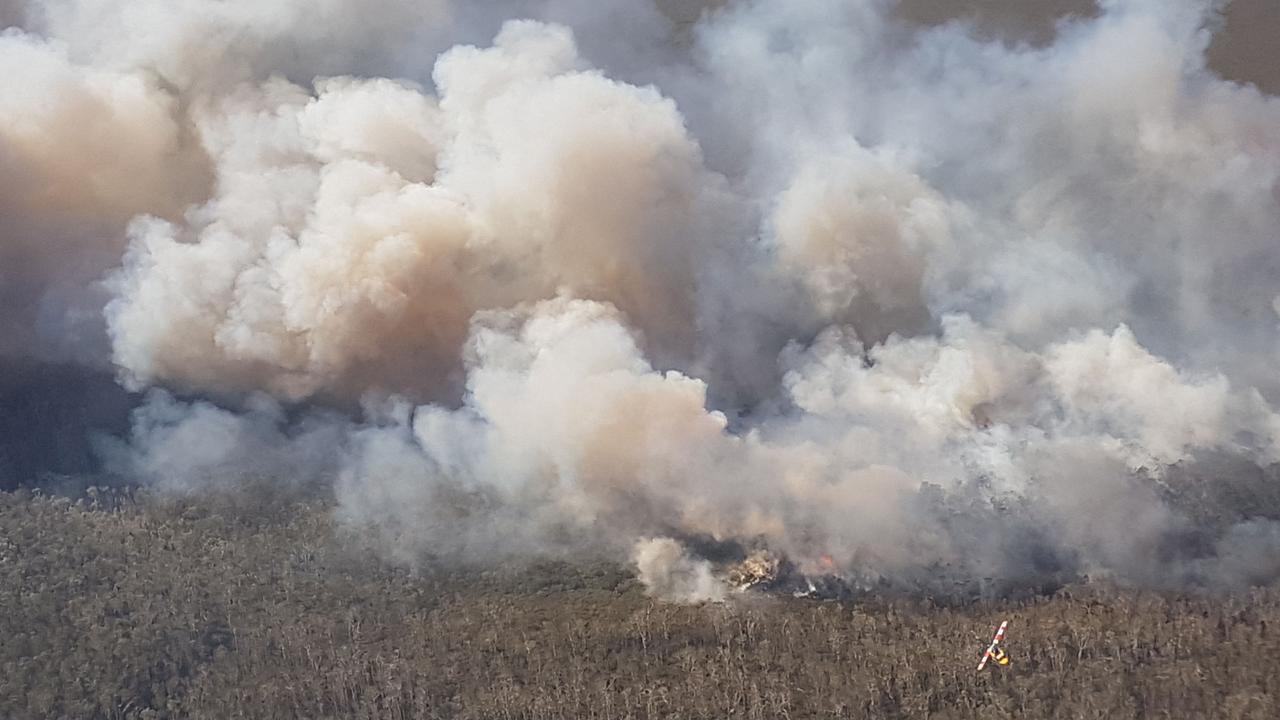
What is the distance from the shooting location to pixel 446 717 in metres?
68.1

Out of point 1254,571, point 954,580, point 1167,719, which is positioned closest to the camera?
point 1167,719

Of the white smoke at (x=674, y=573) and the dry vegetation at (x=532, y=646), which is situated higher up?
the white smoke at (x=674, y=573)

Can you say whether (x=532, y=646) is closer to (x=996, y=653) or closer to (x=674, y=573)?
(x=674, y=573)

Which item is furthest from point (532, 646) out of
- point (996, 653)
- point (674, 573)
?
point (996, 653)

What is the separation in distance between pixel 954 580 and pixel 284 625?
40.1 m

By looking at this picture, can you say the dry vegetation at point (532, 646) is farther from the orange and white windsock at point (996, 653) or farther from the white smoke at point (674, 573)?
the white smoke at point (674, 573)

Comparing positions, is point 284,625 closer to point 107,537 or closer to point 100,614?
point 100,614

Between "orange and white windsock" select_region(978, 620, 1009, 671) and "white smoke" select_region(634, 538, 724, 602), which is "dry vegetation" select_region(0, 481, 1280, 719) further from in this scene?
"white smoke" select_region(634, 538, 724, 602)

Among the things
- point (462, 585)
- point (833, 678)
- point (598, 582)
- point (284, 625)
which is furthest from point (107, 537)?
point (833, 678)

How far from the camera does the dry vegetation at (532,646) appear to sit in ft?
213

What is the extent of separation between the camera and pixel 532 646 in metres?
74.8

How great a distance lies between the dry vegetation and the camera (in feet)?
213

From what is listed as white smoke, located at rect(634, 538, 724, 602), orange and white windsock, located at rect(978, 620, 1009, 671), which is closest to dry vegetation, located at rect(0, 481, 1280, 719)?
orange and white windsock, located at rect(978, 620, 1009, 671)

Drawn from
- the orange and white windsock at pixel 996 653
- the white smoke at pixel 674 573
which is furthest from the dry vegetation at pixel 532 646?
the white smoke at pixel 674 573
